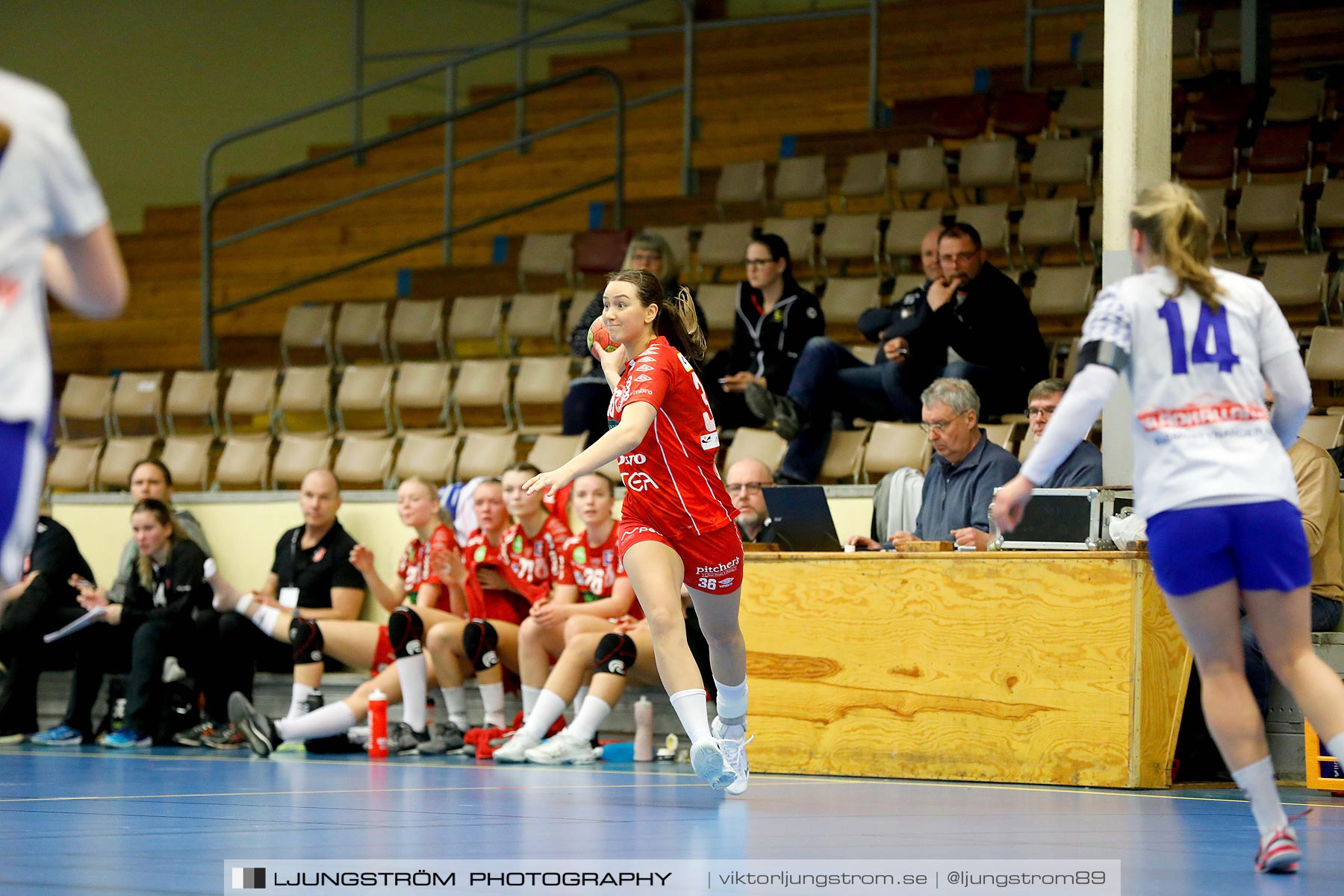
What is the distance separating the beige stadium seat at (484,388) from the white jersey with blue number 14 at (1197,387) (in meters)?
7.68

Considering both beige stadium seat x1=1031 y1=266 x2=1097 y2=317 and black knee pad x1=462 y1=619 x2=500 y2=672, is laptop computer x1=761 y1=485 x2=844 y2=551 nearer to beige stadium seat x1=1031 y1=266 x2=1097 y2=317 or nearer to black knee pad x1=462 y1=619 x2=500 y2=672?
black knee pad x1=462 y1=619 x2=500 y2=672

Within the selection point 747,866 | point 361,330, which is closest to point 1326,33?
point 361,330

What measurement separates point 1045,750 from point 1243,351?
2.58 m

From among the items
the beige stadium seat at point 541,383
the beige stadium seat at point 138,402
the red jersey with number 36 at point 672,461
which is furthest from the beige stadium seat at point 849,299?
the red jersey with number 36 at point 672,461

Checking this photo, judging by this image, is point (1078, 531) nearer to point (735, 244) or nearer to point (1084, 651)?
point (1084, 651)

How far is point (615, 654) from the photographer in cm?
745

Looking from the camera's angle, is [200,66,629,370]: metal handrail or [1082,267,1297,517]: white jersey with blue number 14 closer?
[1082,267,1297,517]: white jersey with blue number 14

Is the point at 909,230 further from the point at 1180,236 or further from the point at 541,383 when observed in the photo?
the point at 1180,236

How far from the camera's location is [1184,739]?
21.1 ft

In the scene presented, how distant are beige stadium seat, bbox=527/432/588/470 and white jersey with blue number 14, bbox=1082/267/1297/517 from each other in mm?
5565

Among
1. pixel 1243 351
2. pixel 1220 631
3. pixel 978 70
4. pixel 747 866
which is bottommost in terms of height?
pixel 747 866

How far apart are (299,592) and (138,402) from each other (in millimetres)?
4290

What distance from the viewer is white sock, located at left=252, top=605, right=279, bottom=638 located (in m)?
8.76

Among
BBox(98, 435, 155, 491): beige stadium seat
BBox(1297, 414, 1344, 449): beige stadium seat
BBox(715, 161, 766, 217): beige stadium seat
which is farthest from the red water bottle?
BBox(715, 161, 766, 217): beige stadium seat
